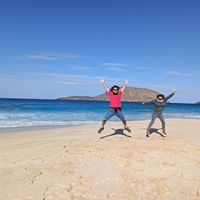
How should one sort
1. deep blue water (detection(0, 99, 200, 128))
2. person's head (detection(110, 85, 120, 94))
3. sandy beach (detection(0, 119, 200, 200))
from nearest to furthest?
sandy beach (detection(0, 119, 200, 200)) < person's head (detection(110, 85, 120, 94)) < deep blue water (detection(0, 99, 200, 128))

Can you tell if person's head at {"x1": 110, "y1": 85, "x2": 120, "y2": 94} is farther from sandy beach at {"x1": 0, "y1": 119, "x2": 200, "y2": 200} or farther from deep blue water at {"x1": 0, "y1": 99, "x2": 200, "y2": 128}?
deep blue water at {"x1": 0, "y1": 99, "x2": 200, "y2": 128}

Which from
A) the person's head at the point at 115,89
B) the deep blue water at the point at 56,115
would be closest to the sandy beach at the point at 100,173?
the person's head at the point at 115,89

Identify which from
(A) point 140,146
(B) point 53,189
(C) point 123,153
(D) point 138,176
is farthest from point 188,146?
(B) point 53,189

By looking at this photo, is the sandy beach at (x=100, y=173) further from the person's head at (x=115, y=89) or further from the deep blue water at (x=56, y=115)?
the deep blue water at (x=56, y=115)

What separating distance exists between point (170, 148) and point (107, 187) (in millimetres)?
3905

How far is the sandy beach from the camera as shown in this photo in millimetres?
4512

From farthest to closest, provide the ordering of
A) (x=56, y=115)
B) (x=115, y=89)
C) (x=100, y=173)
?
(x=56, y=115), (x=115, y=89), (x=100, y=173)

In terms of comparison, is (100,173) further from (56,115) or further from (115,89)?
(56,115)

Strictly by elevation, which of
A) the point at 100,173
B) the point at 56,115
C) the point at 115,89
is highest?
the point at 115,89

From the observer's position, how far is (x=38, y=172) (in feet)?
18.4

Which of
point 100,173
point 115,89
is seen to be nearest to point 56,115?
point 115,89

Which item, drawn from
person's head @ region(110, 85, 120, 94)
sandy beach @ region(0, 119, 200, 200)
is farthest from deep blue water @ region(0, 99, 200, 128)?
sandy beach @ region(0, 119, 200, 200)

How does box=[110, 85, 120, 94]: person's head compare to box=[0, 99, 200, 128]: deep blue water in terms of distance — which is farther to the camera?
box=[0, 99, 200, 128]: deep blue water

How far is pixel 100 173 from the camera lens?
5.55m
